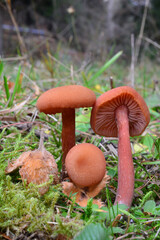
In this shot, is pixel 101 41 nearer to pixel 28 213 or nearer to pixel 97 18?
pixel 97 18

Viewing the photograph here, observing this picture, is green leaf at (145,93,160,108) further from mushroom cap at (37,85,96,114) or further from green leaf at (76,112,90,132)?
mushroom cap at (37,85,96,114)

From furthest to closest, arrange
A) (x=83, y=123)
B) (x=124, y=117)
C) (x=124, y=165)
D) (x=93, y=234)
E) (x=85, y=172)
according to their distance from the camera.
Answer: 1. (x=83, y=123)
2. (x=124, y=117)
3. (x=124, y=165)
4. (x=85, y=172)
5. (x=93, y=234)

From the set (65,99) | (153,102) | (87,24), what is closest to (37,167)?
(65,99)

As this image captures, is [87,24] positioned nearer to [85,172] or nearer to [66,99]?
[66,99]

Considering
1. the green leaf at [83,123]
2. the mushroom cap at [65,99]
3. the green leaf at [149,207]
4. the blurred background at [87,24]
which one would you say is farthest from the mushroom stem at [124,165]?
the blurred background at [87,24]

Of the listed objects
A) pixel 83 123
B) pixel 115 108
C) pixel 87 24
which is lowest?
pixel 83 123

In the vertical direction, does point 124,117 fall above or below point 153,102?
below

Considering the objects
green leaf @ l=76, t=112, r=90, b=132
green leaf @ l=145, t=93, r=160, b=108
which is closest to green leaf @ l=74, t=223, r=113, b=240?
green leaf @ l=76, t=112, r=90, b=132

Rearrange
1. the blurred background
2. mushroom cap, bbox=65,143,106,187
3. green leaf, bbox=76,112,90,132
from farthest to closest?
the blurred background → green leaf, bbox=76,112,90,132 → mushroom cap, bbox=65,143,106,187
